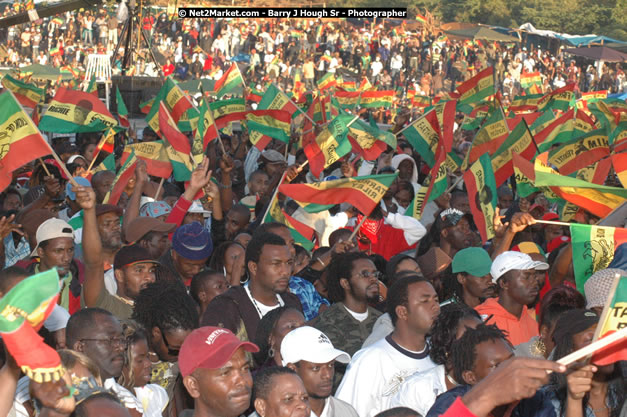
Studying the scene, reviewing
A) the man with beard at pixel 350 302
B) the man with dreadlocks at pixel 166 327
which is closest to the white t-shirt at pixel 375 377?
the man with beard at pixel 350 302

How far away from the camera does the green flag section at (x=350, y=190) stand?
301 inches

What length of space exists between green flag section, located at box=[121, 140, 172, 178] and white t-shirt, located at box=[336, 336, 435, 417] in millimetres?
4964

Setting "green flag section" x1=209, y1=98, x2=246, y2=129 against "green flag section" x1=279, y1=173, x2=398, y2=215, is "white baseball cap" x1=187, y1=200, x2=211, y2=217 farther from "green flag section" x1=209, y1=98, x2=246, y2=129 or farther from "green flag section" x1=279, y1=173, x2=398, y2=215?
"green flag section" x1=209, y1=98, x2=246, y2=129

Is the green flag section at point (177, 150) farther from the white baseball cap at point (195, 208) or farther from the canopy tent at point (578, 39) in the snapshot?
the canopy tent at point (578, 39)

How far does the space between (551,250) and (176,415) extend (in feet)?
12.2

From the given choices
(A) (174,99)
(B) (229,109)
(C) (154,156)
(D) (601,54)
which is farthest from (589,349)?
(D) (601,54)

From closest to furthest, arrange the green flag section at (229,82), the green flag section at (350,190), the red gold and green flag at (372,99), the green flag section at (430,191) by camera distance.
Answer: the green flag section at (350,190) → the green flag section at (430,191) → the green flag section at (229,82) → the red gold and green flag at (372,99)

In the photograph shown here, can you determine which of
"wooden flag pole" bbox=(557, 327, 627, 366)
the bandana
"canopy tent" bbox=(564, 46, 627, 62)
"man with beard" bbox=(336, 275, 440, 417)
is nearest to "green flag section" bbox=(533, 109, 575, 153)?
the bandana

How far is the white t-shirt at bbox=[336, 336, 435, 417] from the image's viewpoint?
15.5 feet

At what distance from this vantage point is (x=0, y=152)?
7.14 m

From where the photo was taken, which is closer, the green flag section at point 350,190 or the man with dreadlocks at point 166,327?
the man with dreadlocks at point 166,327

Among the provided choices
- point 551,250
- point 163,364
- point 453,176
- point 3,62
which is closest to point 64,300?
point 163,364

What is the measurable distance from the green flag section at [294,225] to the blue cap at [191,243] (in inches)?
47.3

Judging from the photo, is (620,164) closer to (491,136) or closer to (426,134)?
(491,136)
